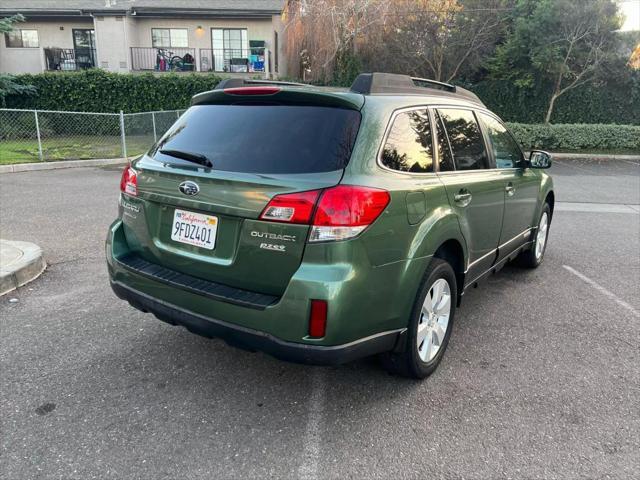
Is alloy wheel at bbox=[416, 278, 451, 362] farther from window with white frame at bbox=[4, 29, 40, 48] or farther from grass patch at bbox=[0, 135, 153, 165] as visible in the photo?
window with white frame at bbox=[4, 29, 40, 48]

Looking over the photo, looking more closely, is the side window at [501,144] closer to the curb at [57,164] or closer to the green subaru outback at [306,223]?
the green subaru outback at [306,223]

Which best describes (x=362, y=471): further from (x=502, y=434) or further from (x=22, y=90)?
(x=22, y=90)

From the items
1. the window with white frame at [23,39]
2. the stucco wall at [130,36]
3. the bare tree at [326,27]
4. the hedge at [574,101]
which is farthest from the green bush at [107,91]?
the hedge at [574,101]

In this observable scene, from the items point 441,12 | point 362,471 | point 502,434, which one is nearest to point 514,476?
point 502,434

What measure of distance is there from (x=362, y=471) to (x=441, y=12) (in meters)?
19.8

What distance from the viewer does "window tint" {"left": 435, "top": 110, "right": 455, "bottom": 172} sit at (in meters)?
3.26

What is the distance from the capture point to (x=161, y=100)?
66.7 ft

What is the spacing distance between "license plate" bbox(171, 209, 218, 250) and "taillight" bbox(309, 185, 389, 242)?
0.61 metres

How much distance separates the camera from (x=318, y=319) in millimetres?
2404

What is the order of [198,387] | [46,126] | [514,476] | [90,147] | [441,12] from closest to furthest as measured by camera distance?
[514,476]
[198,387]
[46,126]
[90,147]
[441,12]

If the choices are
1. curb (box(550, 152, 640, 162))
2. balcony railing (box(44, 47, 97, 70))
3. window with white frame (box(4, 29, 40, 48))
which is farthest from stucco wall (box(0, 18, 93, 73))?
curb (box(550, 152, 640, 162))

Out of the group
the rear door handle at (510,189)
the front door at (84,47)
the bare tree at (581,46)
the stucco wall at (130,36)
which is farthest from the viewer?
the front door at (84,47)

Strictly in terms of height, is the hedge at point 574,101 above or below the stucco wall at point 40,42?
below

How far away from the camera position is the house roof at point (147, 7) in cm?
2356
